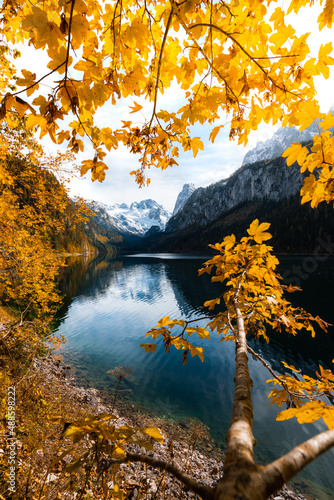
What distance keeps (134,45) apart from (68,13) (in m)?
0.49

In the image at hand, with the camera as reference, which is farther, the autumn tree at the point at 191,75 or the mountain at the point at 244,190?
the mountain at the point at 244,190

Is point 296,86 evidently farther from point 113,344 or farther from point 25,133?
point 113,344

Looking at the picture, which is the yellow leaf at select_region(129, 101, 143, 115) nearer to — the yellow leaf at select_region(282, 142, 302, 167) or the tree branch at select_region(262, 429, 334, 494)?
the yellow leaf at select_region(282, 142, 302, 167)

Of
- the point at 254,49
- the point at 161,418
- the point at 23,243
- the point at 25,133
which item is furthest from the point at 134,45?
the point at 161,418

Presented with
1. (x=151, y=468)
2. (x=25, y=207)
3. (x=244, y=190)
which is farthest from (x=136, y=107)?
(x=244, y=190)

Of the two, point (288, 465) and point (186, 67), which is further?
point (186, 67)

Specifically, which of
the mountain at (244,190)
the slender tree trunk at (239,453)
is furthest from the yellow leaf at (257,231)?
the mountain at (244,190)

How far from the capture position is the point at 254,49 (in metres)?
1.52

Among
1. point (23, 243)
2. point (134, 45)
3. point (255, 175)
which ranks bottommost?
point (23, 243)

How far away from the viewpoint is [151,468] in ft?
17.7

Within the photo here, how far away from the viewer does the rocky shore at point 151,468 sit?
403cm

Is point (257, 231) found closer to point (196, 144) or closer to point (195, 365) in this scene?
point (196, 144)

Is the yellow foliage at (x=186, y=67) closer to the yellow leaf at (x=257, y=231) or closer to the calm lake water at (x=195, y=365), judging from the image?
the yellow leaf at (x=257, y=231)

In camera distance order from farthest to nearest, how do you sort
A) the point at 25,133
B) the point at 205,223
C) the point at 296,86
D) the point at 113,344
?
the point at 205,223 → the point at 113,344 → the point at 25,133 → the point at 296,86
